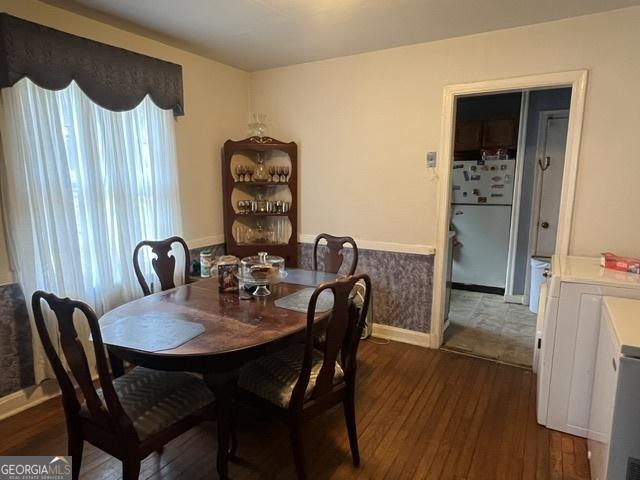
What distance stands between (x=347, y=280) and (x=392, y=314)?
6.34ft

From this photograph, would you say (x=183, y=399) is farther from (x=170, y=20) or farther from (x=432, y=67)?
(x=432, y=67)

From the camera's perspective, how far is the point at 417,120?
9.98ft

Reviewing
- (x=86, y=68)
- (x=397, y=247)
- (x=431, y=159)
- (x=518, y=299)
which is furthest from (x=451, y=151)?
(x=86, y=68)

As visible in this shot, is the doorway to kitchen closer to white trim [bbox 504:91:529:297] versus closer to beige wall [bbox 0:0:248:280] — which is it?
white trim [bbox 504:91:529:297]

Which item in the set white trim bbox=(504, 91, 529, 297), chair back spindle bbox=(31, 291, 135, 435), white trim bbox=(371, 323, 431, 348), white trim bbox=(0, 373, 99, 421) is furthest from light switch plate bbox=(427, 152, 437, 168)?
white trim bbox=(0, 373, 99, 421)

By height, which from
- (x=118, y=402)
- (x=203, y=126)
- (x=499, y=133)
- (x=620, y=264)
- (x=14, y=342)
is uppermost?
(x=499, y=133)

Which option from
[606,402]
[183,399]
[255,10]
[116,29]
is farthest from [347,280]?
[116,29]

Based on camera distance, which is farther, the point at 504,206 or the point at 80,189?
the point at 504,206

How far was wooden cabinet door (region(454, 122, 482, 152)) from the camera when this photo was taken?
4586 millimetres

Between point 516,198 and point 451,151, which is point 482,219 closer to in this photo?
point 516,198

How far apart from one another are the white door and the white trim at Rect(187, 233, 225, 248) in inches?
137

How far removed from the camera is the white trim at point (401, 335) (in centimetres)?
325

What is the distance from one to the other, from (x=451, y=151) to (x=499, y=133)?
6.17 feet

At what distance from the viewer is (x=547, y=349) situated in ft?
6.89
